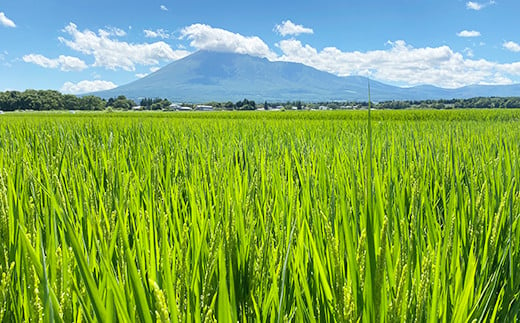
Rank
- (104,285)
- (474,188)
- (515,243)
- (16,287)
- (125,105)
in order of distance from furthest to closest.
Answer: (125,105)
(474,188)
(515,243)
(16,287)
(104,285)

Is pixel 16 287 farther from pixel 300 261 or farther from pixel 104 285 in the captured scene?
pixel 300 261

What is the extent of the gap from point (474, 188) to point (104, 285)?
103 centimetres

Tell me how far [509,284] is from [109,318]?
74 cm

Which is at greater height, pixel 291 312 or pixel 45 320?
pixel 45 320

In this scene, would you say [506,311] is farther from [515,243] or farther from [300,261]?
[300,261]

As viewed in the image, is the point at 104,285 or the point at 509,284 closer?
the point at 104,285

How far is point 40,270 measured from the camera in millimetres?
424

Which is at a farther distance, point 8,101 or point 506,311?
point 8,101

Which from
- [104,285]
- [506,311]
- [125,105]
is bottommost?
[506,311]

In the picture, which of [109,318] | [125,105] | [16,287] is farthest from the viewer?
[125,105]

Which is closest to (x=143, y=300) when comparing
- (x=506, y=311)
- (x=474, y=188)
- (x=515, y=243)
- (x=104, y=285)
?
(x=104, y=285)

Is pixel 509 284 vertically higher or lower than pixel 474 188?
lower

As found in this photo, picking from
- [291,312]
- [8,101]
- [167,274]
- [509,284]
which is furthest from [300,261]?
[8,101]

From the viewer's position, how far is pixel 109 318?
15.6 inches
